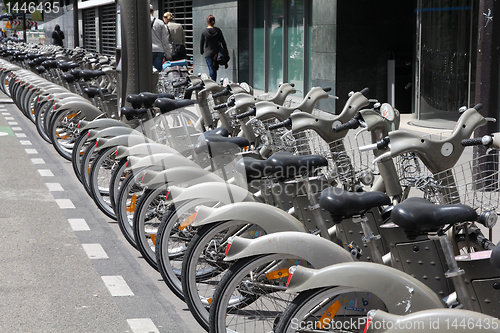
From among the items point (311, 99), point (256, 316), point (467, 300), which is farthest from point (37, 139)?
point (467, 300)

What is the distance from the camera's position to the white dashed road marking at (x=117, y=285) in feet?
16.0

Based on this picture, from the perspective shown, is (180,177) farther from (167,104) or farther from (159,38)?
(159,38)

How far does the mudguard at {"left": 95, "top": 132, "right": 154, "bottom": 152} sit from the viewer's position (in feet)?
19.5

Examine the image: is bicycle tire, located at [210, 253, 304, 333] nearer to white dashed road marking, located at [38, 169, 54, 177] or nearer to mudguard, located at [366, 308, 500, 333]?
mudguard, located at [366, 308, 500, 333]

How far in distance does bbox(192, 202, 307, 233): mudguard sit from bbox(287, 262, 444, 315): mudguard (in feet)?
2.86

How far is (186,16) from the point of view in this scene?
72.3 feet

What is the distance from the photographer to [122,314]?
176 inches

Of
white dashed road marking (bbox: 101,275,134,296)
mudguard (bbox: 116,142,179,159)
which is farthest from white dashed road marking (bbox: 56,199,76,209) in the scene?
white dashed road marking (bbox: 101,275,134,296)

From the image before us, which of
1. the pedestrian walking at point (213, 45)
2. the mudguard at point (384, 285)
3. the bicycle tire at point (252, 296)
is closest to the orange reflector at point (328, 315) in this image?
the bicycle tire at point (252, 296)

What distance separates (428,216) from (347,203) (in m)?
0.39

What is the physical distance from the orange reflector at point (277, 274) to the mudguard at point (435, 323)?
1.17 metres

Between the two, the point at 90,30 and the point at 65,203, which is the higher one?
the point at 90,30

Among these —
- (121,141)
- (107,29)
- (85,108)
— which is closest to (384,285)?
(121,141)

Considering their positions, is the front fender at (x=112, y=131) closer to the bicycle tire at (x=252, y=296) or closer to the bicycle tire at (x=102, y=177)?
the bicycle tire at (x=102, y=177)
